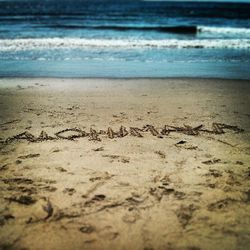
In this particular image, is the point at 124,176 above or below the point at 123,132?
below

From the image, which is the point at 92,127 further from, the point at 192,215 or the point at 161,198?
the point at 192,215

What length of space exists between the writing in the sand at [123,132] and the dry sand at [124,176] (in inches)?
1.1

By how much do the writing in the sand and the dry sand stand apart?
3 cm

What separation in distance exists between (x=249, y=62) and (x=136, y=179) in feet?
28.7

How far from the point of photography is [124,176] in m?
3.35

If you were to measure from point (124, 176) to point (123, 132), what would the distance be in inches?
51.4

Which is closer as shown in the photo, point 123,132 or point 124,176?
point 124,176

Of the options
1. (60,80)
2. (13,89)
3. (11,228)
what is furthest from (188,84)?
(11,228)

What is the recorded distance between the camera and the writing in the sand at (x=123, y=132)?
4352 millimetres

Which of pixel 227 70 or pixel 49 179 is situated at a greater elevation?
pixel 227 70

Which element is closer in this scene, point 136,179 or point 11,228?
point 11,228

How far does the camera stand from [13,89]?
6.87m

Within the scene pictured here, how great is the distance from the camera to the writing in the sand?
4.35 metres

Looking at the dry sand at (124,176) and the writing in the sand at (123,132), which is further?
the writing in the sand at (123,132)
